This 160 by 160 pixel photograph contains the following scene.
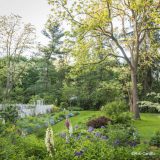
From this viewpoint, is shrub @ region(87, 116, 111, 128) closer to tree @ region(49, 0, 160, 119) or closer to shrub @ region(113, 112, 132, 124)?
shrub @ region(113, 112, 132, 124)

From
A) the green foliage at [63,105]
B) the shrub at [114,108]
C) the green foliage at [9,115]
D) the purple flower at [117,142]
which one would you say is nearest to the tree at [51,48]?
the green foliage at [63,105]

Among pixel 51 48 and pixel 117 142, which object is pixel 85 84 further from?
pixel 117 142

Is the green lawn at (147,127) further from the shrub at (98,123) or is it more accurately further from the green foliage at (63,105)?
the green foliage at (63,105)

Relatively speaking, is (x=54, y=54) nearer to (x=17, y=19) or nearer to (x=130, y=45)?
(x=17, y=19)

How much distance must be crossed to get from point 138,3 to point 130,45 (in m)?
3.80

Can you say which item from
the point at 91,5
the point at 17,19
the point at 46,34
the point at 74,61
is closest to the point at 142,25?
the point at 91,5

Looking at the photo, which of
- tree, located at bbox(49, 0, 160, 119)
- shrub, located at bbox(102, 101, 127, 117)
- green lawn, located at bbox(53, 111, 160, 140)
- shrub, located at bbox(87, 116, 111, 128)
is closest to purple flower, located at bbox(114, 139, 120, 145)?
green lawn, located at bbox(53, 111, 160, 140)

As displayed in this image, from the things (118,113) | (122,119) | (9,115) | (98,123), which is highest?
(9,115)

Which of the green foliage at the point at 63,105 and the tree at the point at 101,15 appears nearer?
the tree at the point at 101,15

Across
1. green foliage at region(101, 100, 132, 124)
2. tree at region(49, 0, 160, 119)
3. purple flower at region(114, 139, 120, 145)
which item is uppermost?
tree at region(49, 0, 160, 119)

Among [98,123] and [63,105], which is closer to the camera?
[98,123]

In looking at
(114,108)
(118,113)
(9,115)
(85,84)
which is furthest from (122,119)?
(85,84)

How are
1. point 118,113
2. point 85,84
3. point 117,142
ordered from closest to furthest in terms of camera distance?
point 117,142 → point 118,113 → point 85,84

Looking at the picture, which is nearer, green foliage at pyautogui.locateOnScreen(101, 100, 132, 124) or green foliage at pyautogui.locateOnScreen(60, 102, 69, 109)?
green foliage at pyautogui.locateOnScreen(101, 100, 132, 124)
